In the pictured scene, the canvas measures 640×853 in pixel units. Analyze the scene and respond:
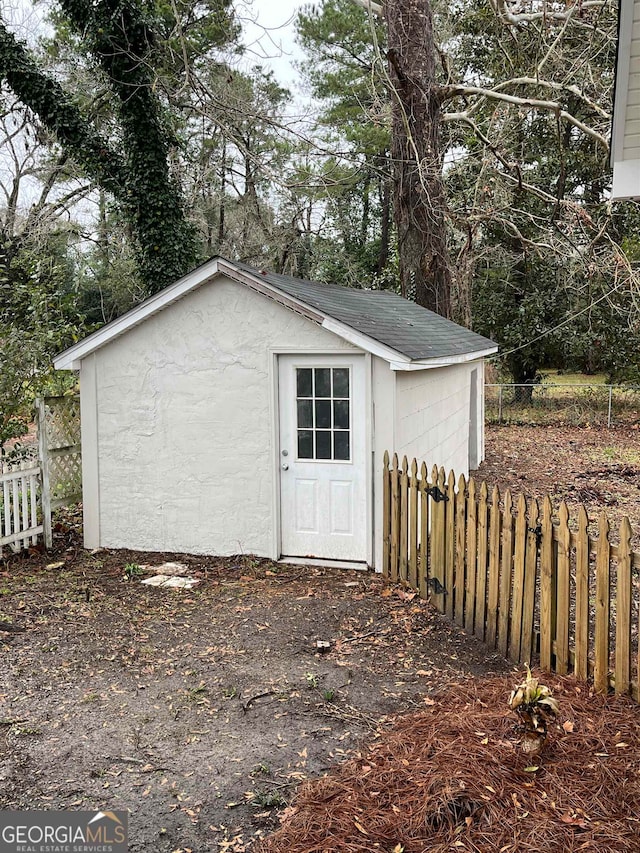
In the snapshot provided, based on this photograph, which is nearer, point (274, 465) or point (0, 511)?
point (274, 465)

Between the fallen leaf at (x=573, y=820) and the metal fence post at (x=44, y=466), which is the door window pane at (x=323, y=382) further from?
the fallen leaf at (x=573, y=820)

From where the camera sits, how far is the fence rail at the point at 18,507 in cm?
834

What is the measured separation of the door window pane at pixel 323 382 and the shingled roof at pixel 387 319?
63cm

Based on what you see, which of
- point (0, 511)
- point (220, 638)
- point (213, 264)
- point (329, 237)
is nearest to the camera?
point (220, 638)

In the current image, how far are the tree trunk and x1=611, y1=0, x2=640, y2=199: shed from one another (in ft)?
21.3

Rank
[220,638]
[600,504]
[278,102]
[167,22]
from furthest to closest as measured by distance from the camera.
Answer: [278,102] → [167,22] → [600,504] → [220,638]

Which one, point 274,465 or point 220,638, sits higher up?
point 274,465

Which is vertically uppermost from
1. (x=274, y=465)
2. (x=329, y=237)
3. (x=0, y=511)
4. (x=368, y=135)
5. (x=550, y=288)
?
(x=368, y=135)

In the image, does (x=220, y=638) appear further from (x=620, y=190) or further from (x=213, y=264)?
(x=620, y=190)

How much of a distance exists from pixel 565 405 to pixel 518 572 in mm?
16754

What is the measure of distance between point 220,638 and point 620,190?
488cm

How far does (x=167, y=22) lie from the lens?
17781mm

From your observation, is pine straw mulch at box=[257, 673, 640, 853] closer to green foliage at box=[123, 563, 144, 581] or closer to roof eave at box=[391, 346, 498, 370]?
roof eave at box=[391, 346, 498, 370]

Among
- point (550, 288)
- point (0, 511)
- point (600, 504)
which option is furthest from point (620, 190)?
point (550, 288)
